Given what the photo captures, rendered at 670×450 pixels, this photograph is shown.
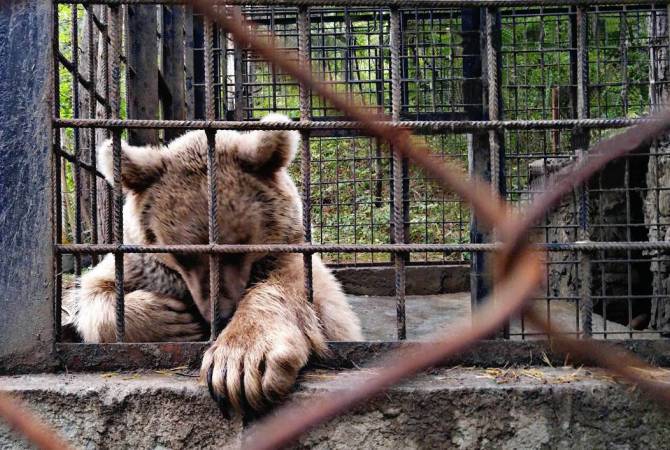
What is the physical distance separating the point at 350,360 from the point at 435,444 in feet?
1.37

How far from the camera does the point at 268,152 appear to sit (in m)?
3.26

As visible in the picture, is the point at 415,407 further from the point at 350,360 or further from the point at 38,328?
the point at 38,328

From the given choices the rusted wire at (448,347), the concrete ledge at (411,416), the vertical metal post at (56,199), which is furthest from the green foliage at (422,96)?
the rusted wire at (448,347)

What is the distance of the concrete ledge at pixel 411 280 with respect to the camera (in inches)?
286

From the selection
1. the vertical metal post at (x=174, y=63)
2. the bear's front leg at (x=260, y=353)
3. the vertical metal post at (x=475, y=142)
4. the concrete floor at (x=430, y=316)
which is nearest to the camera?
the bear's front leg at (x=260, y=353)

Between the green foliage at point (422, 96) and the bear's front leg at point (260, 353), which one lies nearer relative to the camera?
the bear's front leg at point (260, 353)

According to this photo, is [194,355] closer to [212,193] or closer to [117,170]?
[212,193]

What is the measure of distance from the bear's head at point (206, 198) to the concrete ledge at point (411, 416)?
922 mm

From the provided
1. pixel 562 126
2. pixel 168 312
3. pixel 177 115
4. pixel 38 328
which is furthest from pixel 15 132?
pixel 177 115

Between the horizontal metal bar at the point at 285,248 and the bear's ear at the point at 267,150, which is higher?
the bear's ear at the point at 267,150

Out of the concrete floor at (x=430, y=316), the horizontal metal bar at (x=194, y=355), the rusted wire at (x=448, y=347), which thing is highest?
the rusted wire at (x=448, y=347)

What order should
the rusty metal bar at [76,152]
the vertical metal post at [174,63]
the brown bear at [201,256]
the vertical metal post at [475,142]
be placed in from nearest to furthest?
1. the brown bear at [201,256]
2. the vertical metal post at [475,142]
3. the rusty metal bar at [76,152]
4. the vertical metal post at [174,63]

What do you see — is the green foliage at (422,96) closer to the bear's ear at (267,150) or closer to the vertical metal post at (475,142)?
the vertical metal post at (475,142)

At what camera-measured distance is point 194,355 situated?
2.26 metres
